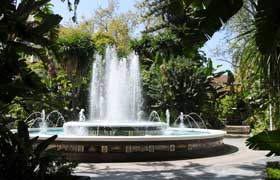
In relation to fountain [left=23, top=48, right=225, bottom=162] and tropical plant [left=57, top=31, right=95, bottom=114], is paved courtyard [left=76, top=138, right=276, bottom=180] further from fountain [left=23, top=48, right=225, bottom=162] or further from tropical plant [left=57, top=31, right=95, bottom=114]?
tropical plant [left=57, top=31, right=95, bottom=114]

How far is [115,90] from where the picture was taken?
886 inches

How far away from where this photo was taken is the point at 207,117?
83.6ft

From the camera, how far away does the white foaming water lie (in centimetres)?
2202

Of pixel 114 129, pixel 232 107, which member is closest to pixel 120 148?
pixel 114 129

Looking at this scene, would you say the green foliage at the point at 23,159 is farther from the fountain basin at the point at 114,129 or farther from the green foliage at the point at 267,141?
the fountain basin at the point at 114,129

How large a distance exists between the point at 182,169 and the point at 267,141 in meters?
6.75

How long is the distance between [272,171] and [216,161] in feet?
17.8

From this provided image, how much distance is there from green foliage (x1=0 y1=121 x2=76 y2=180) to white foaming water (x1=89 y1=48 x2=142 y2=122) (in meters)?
13.9

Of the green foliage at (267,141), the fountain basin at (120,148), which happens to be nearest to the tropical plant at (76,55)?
the fountain basin at (120,148)

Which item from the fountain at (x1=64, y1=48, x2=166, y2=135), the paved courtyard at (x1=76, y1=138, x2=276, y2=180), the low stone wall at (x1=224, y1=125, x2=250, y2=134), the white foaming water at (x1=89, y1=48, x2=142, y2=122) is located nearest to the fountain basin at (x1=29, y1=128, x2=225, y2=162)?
the paved courtyard at (x1=76, y1=138, x2=276, y2=180)

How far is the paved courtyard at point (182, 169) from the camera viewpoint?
9.01 m

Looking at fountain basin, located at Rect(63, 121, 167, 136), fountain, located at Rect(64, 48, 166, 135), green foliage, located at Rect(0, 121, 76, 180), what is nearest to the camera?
green foliage, located at Rect(0, 121, 76, 180)

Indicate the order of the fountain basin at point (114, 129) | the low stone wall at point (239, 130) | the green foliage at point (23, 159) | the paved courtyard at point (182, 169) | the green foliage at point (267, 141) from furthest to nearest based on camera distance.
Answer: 1. the low stone wall at point (239, 130)
2. the fountain basin at point (114, 129)
3. the paved courtyard at point (182, 169)
4. the green foliage at point (23, 159)
5. the green foliage at point (267, 141)

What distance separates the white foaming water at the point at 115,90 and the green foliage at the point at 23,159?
13926mm
